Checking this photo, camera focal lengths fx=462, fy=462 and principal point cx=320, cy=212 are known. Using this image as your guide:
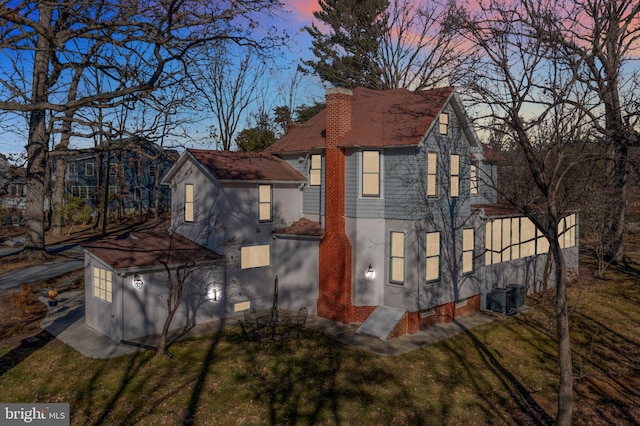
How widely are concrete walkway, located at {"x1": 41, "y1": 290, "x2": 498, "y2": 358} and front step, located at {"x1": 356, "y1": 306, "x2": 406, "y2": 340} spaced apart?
0.86 feet

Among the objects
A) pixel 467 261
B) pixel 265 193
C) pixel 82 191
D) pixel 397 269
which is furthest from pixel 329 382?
pixel 82 191

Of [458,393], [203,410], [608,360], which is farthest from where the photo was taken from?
[608,360]

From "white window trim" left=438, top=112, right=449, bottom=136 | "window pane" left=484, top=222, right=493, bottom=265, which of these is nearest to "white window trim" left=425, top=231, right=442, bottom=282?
"window pane" left=484, top=222, right=493, bottom=265

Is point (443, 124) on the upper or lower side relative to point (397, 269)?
upper

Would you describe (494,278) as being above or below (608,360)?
above

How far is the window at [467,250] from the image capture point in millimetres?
20531

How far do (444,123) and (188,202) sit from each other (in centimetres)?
1187

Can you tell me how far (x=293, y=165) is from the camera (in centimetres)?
2303

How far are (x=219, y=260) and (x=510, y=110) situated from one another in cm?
1261

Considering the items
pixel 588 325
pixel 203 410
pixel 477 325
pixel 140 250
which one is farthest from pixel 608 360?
pixel 140 250

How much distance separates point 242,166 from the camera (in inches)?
833

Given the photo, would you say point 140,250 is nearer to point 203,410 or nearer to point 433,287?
point 203,410

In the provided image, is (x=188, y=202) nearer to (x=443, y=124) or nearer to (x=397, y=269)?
(x=397, y=269)

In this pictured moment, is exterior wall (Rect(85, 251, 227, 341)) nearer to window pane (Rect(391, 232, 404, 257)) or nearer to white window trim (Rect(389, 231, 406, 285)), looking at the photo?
white window trim (Rect(389, 231, 406, 285))
